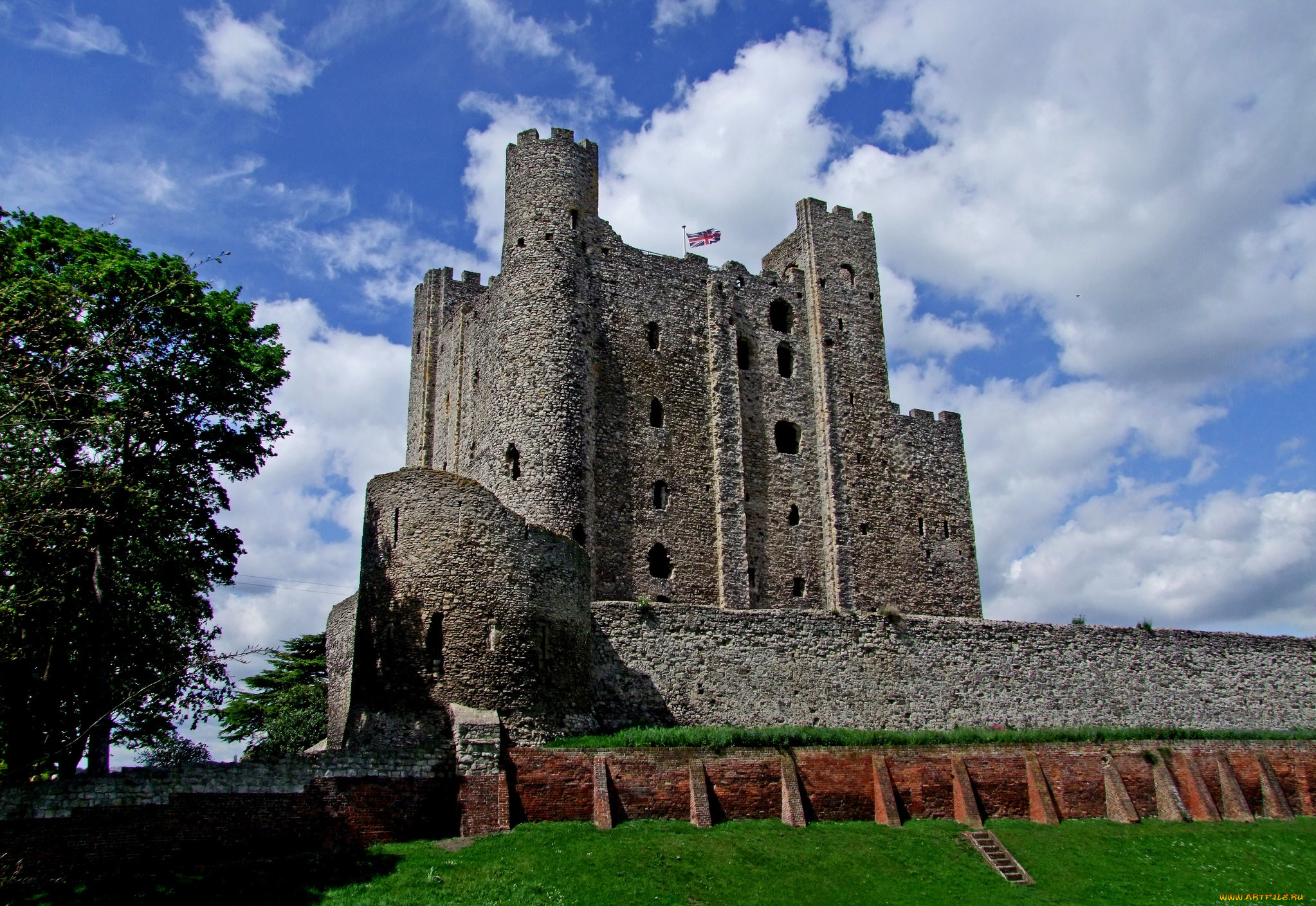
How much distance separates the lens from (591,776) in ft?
71.1

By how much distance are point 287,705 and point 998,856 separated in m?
24.9

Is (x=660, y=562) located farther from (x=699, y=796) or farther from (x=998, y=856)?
(x=998, y=856)

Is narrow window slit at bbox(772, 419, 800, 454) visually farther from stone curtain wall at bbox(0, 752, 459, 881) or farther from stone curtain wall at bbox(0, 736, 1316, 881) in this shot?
stone curtain wall at bbox(0, 752, 459, 881)

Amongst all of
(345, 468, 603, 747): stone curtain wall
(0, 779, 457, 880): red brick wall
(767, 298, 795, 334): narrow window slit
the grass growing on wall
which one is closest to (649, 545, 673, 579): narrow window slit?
the grass growing on wall

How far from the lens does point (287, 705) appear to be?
36875 mm

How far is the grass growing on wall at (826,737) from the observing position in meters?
23.0

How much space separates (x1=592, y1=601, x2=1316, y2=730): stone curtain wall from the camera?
2770cm

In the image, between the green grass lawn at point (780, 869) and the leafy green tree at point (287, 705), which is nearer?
the green grass lawn at point (780, 869)

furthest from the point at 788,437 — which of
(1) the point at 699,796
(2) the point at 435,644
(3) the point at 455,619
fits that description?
(2) the point at 435,644

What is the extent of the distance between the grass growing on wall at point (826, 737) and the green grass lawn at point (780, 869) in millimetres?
1860

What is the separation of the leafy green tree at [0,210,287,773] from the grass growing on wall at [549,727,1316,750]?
8769 mm

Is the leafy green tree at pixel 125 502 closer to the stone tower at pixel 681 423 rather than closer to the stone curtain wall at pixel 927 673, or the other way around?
the stone tower at pixel 681 423

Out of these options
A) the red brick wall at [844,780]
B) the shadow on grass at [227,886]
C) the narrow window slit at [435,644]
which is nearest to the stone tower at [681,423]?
the narrow window slit at [435,644]

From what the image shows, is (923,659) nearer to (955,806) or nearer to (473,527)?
(955,806)
